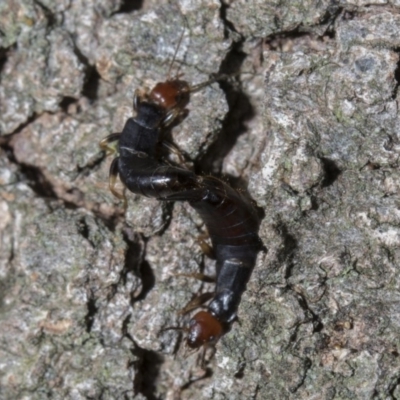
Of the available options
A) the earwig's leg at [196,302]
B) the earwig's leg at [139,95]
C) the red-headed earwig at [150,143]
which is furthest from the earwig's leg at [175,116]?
the earwig's leg at [196,302]

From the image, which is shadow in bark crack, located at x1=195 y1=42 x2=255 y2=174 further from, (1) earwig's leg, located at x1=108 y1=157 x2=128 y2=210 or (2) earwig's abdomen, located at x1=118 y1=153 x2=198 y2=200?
(1) earwig's leg, located at x1=108 y1=157 x2=128 y2=210

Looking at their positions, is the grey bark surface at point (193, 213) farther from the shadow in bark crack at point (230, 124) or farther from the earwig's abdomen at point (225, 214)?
the earwig's abdomen at point (225, 214)

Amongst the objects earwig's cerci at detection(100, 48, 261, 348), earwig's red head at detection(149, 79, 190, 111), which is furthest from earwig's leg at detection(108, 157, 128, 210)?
earwig's red head at detection(149, 79, 190, 111)

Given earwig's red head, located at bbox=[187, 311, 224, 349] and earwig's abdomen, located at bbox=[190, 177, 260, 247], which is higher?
earwig's abdomen, located at bbox=[190, 177, 260, 247]

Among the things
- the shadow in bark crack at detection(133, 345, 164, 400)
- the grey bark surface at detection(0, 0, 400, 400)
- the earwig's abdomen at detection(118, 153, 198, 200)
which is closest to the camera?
the grey bark surface at detection(0, 0, 400, 400)

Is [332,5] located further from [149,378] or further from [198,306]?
[149,378]

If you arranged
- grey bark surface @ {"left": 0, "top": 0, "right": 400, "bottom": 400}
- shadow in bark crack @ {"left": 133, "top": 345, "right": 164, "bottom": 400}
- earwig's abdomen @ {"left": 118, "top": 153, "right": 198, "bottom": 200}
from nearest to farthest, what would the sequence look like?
1. grey bark surface @ {"left": 0, "top": 0, "right": 400, "bottom": 400}
2. earwig's abdomen @ {"left": 118, "top": 153, "right": 198, "bottom": 200}
3. shadow in bark crack @ {"left": 133, "top": 345, "right": 164, "bottom": 400}

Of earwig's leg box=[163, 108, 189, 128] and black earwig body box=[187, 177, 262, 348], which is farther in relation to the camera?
earwig's leg box=[163, 108, 189, 128]
